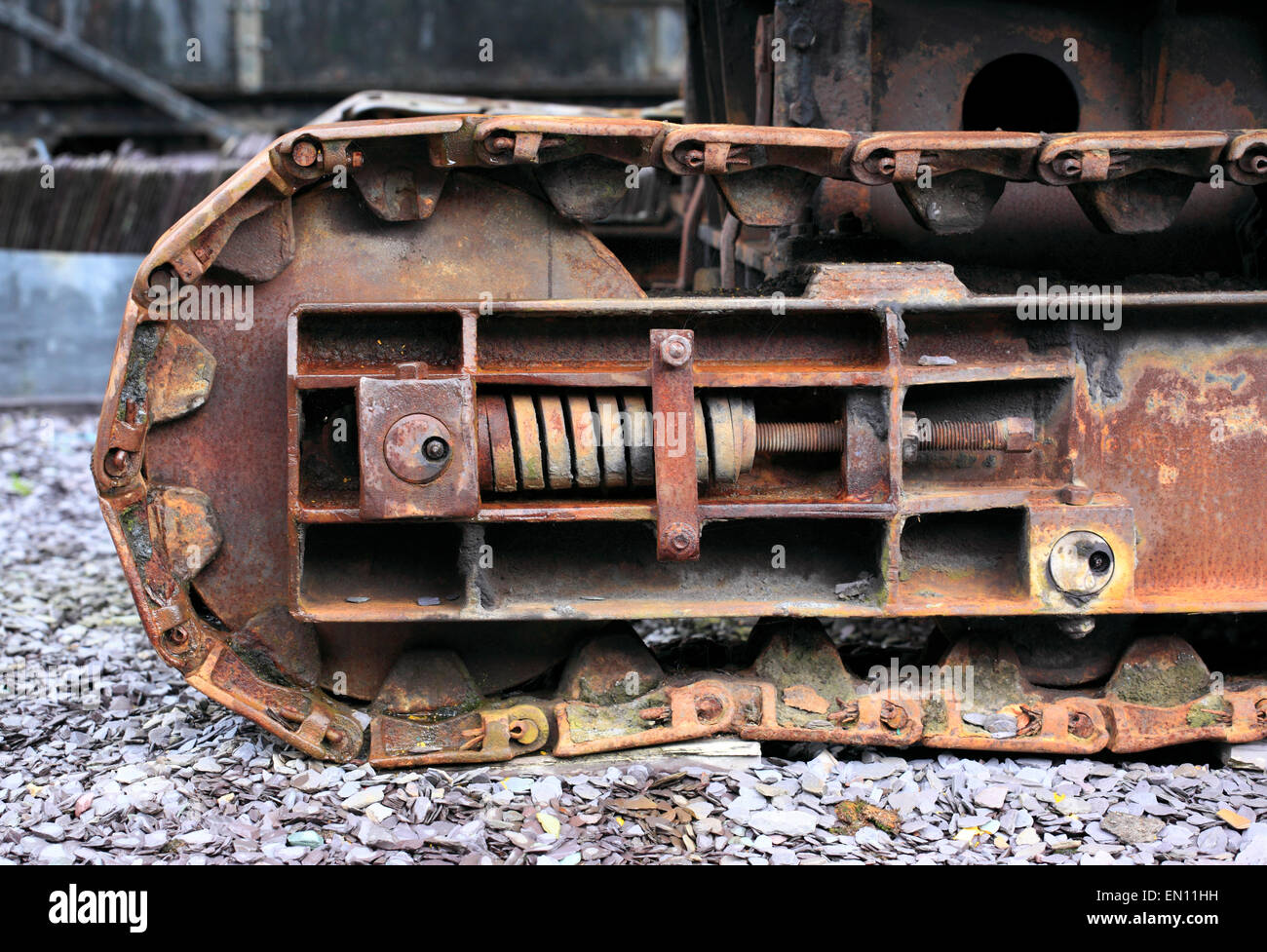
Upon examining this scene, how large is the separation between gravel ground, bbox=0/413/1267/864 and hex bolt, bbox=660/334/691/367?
3.47 feet

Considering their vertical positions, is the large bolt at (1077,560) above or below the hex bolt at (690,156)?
below

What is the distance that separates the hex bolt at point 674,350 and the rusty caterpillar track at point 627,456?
0.01m

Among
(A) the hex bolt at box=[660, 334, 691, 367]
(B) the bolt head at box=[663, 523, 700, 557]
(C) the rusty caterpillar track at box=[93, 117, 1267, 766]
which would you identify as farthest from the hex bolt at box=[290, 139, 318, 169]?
(B) the bolt head at box=[663, 523, 700, 557]

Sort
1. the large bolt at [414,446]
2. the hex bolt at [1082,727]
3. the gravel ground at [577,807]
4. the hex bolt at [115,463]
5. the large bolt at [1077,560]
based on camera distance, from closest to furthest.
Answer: the gravel ground at [577,807] < the large bolt at [414,446] < the hex bolt at [115,463] < the large bolt at [1077,560] < the hex bolt at [1082,727]

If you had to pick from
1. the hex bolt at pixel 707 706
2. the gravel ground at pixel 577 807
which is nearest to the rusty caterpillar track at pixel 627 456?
the hex bolt at pixel 707 706

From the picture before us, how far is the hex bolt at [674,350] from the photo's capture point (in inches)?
128

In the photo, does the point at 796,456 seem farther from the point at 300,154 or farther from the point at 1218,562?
the point at 300,154

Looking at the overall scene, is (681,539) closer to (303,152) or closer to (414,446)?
(414,446)

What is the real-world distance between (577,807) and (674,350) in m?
1.15

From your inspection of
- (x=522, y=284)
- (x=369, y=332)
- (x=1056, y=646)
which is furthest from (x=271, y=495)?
(x=1056, y=646)

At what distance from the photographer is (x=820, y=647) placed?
3641 millimetres

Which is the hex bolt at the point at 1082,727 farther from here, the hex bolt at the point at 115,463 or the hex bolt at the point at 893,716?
the hex bolt at the point at 115,463

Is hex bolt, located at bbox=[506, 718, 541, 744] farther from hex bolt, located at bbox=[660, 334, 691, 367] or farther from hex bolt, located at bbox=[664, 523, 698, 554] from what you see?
hex bolt, located at bbox=[660, 334, 691, 367]
